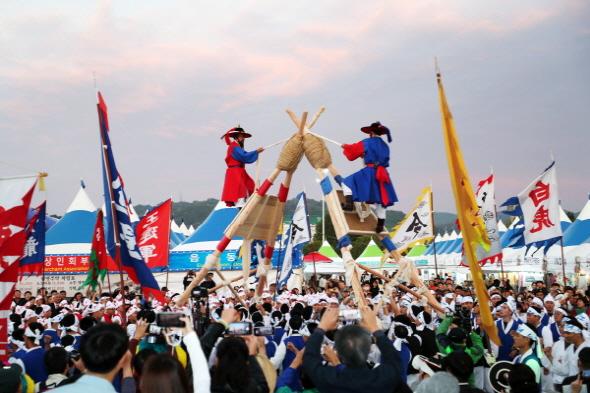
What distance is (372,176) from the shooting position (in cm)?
958

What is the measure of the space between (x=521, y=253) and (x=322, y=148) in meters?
22.4

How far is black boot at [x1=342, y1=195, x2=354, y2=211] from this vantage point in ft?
32.1

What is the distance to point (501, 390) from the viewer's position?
5180 millimetres

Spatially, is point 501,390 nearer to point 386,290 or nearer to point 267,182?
point 386,290

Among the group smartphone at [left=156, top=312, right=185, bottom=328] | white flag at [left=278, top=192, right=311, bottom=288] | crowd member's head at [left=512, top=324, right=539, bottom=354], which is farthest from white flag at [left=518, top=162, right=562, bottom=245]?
smartphone at [left=156, top=312, right=185, bottom=328]

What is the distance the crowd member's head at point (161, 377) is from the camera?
128 inches

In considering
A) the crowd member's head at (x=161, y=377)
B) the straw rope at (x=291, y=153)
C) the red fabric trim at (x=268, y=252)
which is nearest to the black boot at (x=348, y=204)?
the straw rope at (x=291, y=153)

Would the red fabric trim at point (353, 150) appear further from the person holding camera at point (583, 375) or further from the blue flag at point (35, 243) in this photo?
the blue flag at point (35, 243)

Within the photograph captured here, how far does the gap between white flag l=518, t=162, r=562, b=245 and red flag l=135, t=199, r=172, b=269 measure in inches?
397

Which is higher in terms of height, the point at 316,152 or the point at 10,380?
the point at 316,152

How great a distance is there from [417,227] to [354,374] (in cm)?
1438

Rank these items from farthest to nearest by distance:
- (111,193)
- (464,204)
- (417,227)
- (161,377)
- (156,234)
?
1. (417,227)
2. (156,234)
3. (111,193)
4. (464,204)
5. (161,377)

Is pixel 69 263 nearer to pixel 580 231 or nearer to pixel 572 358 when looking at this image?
pixel 580 231

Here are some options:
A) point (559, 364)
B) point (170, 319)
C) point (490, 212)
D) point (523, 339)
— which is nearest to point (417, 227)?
point (490, 212)
